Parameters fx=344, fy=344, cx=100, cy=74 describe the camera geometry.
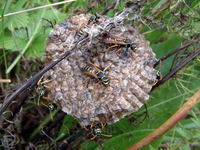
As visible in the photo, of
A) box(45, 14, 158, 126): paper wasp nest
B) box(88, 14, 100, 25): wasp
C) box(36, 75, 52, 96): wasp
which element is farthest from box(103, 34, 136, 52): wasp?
box(36, 75, 52, 96): wasp

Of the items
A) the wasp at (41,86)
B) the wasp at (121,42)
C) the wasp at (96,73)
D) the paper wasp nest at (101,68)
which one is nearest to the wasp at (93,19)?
the paper wasp nest at (101,68)

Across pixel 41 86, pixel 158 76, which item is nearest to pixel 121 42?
pixel 158 76

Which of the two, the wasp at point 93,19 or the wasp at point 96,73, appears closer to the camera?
the wasp at point 96,73

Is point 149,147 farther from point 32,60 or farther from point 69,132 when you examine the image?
point 32,60

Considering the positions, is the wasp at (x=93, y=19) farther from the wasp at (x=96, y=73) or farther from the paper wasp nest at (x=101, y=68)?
the wasp at (x=96, y=73)

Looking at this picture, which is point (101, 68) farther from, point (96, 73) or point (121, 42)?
point (121, 42)

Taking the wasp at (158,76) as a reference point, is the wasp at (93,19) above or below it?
above

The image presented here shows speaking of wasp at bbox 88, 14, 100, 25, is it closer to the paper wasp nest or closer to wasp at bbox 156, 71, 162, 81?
the paper wasp nest

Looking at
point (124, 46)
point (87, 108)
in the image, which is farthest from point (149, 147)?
point (124, 46)
